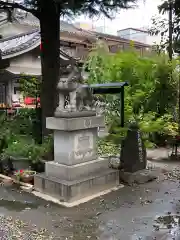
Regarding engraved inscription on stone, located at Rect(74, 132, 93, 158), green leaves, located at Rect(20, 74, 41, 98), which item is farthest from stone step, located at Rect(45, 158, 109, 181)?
green leaves, located at Rect(20, 74, 41, 98)

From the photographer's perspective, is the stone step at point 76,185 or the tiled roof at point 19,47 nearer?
the stone step at point 76,185

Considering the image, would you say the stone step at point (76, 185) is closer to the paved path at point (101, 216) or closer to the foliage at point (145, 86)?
the paved path at point (101, 216)

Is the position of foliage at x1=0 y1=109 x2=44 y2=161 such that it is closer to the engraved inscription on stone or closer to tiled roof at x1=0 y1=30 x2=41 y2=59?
the engraved inscription on stone

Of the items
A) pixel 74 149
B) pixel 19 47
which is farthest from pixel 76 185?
pixel 19 47

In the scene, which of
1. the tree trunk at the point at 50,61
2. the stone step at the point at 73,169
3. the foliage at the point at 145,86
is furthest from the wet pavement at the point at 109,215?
the foliage at the point at 145,86

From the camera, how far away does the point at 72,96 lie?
6.53m

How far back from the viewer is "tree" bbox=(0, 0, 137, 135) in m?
8.28

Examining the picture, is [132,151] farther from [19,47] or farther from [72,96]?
[19,47]

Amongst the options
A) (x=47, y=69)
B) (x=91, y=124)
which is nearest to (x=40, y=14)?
(x=47, y=69)

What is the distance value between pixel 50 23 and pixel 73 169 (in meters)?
4.30

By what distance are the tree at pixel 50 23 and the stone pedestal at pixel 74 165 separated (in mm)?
2304

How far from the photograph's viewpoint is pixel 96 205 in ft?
19.5

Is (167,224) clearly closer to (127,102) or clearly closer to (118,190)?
(118,190)

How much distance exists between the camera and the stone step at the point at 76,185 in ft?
20.0
